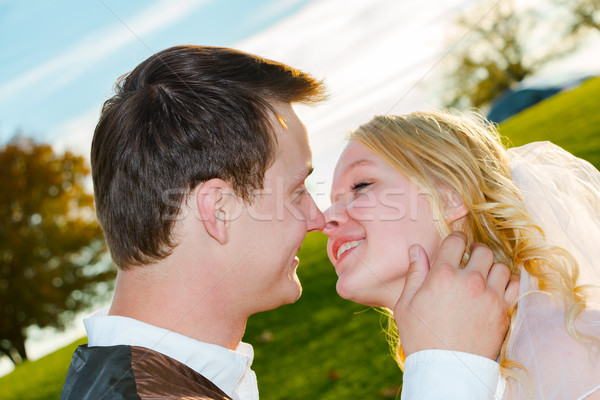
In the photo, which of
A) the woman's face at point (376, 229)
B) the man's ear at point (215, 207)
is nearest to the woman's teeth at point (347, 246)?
the woman's face at point (376, 229)

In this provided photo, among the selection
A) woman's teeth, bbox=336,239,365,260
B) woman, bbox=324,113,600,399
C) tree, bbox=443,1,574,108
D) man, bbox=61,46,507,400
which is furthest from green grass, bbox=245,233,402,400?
tree, bbox=443,1,574,108

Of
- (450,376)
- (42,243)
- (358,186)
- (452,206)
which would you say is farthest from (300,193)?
(42,243)

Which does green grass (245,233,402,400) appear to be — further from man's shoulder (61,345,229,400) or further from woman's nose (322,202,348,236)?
man's shoulder (61,345,229,400)

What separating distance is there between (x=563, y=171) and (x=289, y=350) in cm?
428

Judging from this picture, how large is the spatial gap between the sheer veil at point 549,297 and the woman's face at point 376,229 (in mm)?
643

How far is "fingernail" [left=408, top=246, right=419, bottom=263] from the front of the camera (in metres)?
3.25

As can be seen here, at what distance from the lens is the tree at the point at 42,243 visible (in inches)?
773

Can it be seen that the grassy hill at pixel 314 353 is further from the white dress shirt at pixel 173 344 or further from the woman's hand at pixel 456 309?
the white dress shirt at pixel 173 344

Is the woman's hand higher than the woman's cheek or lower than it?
lower

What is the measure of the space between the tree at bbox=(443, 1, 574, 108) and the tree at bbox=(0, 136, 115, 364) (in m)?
25.7

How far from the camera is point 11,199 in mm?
20156

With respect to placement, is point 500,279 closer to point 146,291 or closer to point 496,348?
point 496,348

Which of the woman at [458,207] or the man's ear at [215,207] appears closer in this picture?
the man's ear at [215,207]

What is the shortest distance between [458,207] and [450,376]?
3.96 feet
